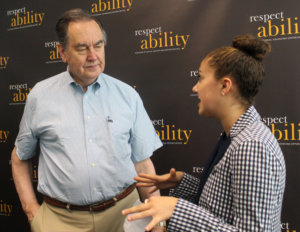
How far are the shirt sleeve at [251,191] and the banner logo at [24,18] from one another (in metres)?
2.45

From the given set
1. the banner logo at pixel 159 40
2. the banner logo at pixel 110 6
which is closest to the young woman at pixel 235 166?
the banner logo at pixel 159 40

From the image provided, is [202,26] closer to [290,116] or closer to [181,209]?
[290,116]

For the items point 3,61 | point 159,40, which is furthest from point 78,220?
point 3,61

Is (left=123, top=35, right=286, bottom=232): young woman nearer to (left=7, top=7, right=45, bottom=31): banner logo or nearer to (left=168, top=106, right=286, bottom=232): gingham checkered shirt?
(left=168, top=106, right=286, bottom=232): gingham checkered shirt

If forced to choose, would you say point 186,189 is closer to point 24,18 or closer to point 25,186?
point 25,186

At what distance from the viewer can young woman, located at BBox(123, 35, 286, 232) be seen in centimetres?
95

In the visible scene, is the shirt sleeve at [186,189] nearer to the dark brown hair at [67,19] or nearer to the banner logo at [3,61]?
the dark brown hair at [67,19]

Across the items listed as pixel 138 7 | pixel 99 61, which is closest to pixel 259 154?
pixel 99 61

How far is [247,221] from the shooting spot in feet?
3.11

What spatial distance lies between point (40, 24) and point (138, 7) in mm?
988

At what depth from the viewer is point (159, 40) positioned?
7.86 feet

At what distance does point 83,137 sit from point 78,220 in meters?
0.46

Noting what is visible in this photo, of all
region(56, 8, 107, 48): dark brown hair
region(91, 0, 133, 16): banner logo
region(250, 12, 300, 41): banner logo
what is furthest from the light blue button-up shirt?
region(250, 12, 300, 41): banner logo

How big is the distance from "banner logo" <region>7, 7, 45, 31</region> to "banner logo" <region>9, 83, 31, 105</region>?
0.56 m
